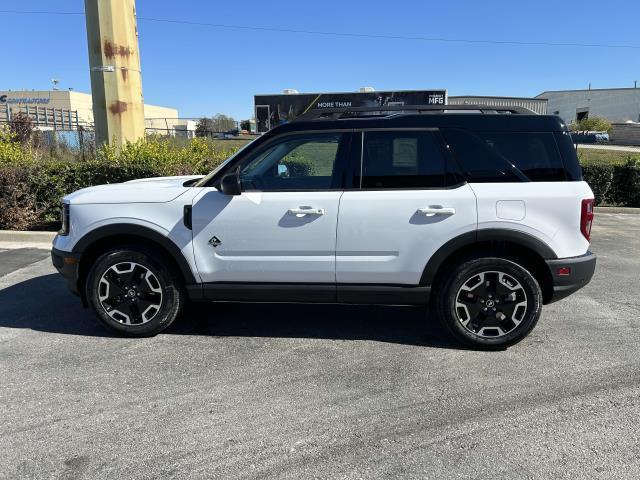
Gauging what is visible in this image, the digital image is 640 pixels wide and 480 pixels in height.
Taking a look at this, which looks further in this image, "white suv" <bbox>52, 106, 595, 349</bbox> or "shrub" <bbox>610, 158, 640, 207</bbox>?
"shrub" <bbox>610, 158, 640, 207</bbox>

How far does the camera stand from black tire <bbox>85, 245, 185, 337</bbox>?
4172 millimetres

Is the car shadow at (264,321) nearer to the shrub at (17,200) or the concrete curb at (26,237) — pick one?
the concrete curb at (26,237)

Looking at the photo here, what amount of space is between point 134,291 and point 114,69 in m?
6.83

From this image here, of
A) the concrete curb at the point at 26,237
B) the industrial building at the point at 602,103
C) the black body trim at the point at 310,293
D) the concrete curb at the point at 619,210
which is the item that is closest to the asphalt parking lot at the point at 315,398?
the black body trim at the point at 310,293

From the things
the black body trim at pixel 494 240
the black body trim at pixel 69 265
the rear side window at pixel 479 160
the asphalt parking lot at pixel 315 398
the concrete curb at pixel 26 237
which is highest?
the rear side window at pixel 479 160

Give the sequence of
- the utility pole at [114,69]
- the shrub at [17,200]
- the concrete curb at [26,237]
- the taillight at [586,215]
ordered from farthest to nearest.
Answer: the utility pole at [114,69], the shrub at [17,200], the concrete curb at [26,237], the taillight at [586,215]

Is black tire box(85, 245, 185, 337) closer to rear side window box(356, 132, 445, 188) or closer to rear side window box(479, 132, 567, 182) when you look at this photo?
rear side window box(356, 132, 445, 188)

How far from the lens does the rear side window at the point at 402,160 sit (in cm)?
394

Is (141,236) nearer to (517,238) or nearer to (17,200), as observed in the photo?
(517,238)

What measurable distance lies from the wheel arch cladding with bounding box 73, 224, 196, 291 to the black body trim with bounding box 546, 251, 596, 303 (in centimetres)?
289

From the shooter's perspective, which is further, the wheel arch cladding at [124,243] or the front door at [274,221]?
the wheel arch cladding at [124,243]

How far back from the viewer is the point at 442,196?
387cm

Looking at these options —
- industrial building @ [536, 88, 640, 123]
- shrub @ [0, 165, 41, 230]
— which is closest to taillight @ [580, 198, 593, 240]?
shrub @ [0, 165, 41, 230]

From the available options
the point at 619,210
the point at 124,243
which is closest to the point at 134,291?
the point at 124,243
